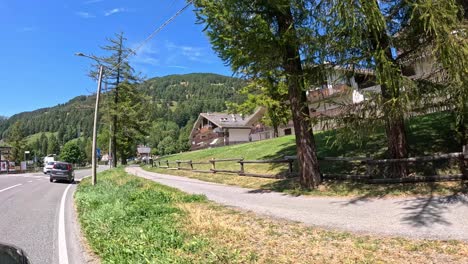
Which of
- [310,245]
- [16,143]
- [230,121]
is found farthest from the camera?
[16,143]

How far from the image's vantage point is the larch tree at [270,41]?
10883mm

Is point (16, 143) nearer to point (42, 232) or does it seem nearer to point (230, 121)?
point (230, 121)

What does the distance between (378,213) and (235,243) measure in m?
3.89

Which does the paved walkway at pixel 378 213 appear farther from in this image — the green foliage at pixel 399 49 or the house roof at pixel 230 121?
the house roof at pixel 230 121

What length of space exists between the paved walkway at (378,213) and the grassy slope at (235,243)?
61 centimetres

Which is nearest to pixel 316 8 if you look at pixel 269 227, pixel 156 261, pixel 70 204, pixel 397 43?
pixel 397 43

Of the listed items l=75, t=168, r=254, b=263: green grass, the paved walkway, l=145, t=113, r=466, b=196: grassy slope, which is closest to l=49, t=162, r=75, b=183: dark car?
l=145, t=113, r=466, b=196: grassy slope

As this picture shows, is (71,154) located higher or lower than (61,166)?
higher

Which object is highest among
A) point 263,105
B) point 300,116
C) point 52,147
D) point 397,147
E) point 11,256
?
point 52,147

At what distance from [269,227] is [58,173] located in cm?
2620

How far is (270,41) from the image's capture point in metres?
11.1

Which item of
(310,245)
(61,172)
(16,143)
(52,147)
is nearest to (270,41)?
(310,245)

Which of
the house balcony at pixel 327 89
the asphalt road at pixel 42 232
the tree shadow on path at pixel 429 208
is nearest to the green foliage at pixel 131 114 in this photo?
the asphalt road at pixel 42 232

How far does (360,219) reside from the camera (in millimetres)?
8008
